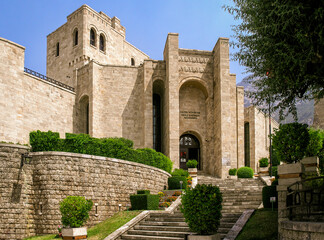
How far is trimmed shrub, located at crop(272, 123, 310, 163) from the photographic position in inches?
448

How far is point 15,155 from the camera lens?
17875mm

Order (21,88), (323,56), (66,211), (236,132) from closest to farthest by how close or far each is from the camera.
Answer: (323,56), (66,211), (21,88), (236,132)

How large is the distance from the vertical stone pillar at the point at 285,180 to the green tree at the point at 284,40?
2.52 m

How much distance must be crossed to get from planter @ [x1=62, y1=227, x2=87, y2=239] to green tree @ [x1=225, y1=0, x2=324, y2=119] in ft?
32.2

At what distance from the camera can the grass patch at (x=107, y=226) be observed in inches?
640

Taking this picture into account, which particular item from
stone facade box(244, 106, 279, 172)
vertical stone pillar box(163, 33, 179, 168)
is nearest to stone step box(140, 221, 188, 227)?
vertical stone pillar box(163, 33, 179, 168)

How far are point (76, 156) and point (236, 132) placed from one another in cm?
1881

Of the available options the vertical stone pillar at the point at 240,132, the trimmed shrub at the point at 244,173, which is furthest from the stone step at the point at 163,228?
the vertical stone pillar at the point at 240,132

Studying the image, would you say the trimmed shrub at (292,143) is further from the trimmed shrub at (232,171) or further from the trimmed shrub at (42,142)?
the trimmed shrub at (232,171)

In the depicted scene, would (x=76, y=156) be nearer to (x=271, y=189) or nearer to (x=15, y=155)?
(x=15, y=155)

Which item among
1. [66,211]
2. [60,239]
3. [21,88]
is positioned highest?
[21,88]

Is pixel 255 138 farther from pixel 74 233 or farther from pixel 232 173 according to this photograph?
pixel 74 233

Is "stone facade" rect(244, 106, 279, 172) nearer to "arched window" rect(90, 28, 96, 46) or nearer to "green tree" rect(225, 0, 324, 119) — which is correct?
"arched window" rect(90, 28, 96, 46)

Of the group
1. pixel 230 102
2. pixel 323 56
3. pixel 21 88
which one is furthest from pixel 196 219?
pixel 230 102
